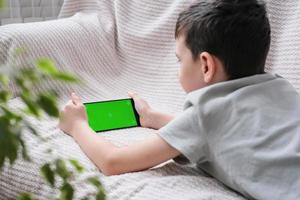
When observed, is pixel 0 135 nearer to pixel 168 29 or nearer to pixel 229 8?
pixel 229 8

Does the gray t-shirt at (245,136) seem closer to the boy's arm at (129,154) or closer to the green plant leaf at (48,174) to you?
the boy's arm at (129,154)

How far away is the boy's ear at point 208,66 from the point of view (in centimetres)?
94

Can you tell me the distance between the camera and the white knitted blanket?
109 centimetres

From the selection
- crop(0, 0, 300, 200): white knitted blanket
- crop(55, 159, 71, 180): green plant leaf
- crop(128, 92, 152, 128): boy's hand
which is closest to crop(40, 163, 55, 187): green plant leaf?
crop(55, 159, 71, 180): green plant leaf

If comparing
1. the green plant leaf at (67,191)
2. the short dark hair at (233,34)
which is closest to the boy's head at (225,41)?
the short dark hair at (233,34)

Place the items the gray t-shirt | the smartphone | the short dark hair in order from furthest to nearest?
A: the smartphone < the short dark hair < the gray t-shirt

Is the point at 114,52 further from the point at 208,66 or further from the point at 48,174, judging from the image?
the point at 48,174

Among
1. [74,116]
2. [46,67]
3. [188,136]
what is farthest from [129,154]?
[46,67]

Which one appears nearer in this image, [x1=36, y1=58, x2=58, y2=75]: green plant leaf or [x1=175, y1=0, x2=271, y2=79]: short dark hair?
[x1=36, y1=58, x2=58, y2=75]: green plant leaf

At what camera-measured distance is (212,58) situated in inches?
37.0

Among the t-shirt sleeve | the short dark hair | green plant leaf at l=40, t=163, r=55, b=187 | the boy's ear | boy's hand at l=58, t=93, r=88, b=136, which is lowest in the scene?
boy's hand at l=58, t=93, r=88, b=136

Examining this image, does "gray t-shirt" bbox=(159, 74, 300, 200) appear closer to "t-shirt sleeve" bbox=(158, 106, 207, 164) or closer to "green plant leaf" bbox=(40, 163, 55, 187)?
"t-shirt sleeve" bbox=(158, 106, 207, 164)

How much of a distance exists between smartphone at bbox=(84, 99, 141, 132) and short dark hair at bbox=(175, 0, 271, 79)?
340 millimetres

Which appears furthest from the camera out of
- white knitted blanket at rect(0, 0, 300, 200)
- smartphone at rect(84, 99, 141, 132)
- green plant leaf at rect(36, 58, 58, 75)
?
smartphone at rect(84, 99, 141, 132)
